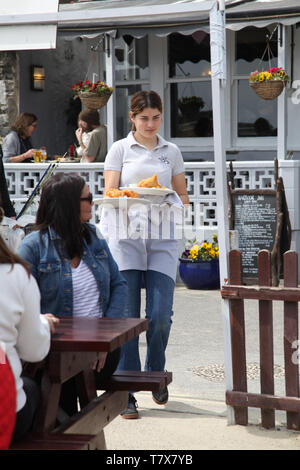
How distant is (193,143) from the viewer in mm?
11961

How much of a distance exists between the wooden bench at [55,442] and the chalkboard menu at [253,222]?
649cm

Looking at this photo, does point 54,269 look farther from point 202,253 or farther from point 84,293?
point 202,253

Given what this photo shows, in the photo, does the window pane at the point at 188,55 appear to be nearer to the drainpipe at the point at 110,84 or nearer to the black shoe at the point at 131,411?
the drainpipe at the point at 110,84

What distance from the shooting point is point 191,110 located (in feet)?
39.4

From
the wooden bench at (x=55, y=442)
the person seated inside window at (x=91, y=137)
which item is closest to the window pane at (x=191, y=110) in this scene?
the person seated inside window at (x=91, y=137)

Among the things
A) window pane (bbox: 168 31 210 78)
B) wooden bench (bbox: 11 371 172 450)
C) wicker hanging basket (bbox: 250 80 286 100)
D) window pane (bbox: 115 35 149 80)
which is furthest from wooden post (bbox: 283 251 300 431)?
window pane (bbox: 115 35 149 80)

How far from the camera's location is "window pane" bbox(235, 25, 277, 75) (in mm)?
11391

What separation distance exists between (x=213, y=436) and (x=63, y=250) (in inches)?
54.4

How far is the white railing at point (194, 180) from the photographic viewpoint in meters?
9.69

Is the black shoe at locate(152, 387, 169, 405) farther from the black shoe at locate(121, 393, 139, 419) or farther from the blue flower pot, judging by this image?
the blue flower pot

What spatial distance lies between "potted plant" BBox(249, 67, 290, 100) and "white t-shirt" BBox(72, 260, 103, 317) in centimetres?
636

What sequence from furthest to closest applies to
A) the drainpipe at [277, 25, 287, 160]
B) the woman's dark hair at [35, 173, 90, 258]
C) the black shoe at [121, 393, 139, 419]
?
1. the drainpipe at [277, 25, 287, 160]
2. the black shoe at [121, 393, 139, 419]
3. the woman's dark hair at [35, 173, 90, 258]

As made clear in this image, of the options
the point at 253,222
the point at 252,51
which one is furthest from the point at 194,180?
the point at 252,51

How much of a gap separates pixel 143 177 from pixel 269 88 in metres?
5.19
